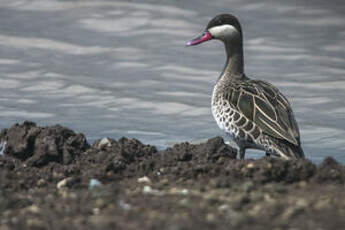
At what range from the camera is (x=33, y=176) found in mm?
8617

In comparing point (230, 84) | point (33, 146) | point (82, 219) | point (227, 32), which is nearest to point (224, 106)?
point (230, 84)

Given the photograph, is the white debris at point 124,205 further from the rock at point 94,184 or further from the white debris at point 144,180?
the white debris at point 144,180

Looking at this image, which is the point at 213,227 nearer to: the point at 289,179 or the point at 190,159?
the point at 289,179

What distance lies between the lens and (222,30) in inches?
428

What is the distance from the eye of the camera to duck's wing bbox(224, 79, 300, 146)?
9.20 m

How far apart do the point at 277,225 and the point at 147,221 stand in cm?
117

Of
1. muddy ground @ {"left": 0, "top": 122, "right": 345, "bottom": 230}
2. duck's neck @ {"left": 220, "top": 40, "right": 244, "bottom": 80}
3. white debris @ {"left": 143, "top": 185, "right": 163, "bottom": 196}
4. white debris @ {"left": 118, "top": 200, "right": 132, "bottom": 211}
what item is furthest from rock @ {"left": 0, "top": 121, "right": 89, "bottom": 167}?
white debris @ {"left": 118, "top": 200, "right": 132, "bottom": 211}

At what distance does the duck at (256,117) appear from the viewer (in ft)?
30.1

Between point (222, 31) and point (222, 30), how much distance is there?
0.02m

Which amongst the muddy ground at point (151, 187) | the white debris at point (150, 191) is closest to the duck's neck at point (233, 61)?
the muddy ground at point (151, 187)

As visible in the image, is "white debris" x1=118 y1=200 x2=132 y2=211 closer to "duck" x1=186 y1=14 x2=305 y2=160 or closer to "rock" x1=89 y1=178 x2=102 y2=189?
"rock" x1=89 y1=178 x2=102 y2=189

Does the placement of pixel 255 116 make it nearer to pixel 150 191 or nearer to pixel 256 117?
pixel 256 117

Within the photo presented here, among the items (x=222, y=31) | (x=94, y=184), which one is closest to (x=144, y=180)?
(x=94, y=184)

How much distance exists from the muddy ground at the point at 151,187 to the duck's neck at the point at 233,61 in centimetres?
194
